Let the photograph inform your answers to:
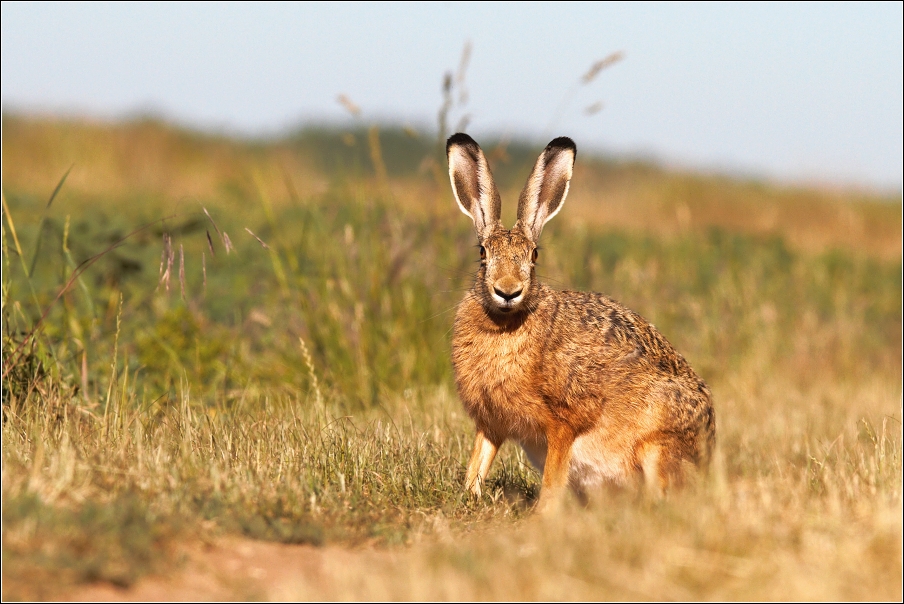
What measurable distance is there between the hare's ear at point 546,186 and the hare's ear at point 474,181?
0.50ft

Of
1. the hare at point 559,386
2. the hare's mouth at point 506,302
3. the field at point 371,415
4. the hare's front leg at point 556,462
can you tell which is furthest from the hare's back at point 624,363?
the field at point 371,415

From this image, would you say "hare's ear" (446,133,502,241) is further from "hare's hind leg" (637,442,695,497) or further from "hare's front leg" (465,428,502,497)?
"hare's hind leg" (637,442,695,497)

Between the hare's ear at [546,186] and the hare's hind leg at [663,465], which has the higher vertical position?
the hare's ear at [546,186]

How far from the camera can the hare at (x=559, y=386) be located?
202 inches

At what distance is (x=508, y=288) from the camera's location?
16.5ft

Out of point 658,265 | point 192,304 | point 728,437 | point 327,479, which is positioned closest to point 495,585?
point 327,479

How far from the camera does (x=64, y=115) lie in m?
22.3

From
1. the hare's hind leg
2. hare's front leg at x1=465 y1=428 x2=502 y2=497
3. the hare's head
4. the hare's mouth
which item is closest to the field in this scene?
hare's front leg at x1=465 y1=428 x2=502 y2=497

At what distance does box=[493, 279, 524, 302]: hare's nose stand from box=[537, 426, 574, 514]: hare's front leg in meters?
0.68

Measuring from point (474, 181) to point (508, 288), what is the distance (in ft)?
2.90

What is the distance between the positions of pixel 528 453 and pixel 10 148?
1669cm

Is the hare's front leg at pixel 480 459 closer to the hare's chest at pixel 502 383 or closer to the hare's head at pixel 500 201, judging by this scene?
the hare's chest at pixel 502 383

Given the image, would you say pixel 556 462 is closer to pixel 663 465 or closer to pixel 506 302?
pixel 663 465

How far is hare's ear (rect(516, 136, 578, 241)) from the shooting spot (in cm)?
556
